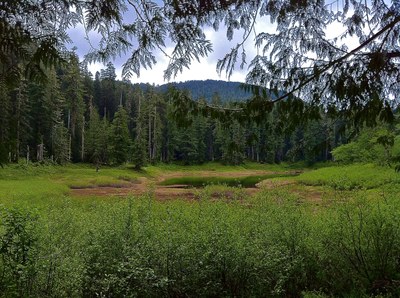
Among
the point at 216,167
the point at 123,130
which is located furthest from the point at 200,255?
the point at 216,167

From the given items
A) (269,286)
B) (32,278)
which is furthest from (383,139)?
(32,278)

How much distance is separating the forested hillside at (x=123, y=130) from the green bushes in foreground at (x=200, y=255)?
1544mm

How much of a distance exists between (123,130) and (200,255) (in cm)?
4774

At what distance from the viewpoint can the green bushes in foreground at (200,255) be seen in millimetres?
5473

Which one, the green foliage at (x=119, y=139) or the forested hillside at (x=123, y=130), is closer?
the forested hillside at (x=123, y=130)

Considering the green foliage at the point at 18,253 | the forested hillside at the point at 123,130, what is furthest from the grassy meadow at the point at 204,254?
the forested hillside at the point at 123,130

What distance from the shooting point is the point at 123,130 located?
2063 inches

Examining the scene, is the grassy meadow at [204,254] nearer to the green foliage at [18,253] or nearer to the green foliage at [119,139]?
the green foliage at [18,253]

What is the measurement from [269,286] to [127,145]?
4831 centimetres

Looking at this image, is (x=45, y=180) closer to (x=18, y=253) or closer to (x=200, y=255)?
(x=18, y=253)

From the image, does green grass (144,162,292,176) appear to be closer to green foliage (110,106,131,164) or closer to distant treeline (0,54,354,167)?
distant treeline (0,54,354,167)

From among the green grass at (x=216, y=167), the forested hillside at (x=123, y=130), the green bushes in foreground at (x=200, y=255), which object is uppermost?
the forested hillside at (x=123, y=130)

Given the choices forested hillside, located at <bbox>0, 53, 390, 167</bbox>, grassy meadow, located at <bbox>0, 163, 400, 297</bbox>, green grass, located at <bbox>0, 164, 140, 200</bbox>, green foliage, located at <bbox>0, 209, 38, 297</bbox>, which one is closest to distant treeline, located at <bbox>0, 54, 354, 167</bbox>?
forested hillside, located at <bbox>0, 53, 390, 167</bbox>

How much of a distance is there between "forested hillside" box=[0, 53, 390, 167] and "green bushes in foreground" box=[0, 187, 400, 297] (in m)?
1.54
